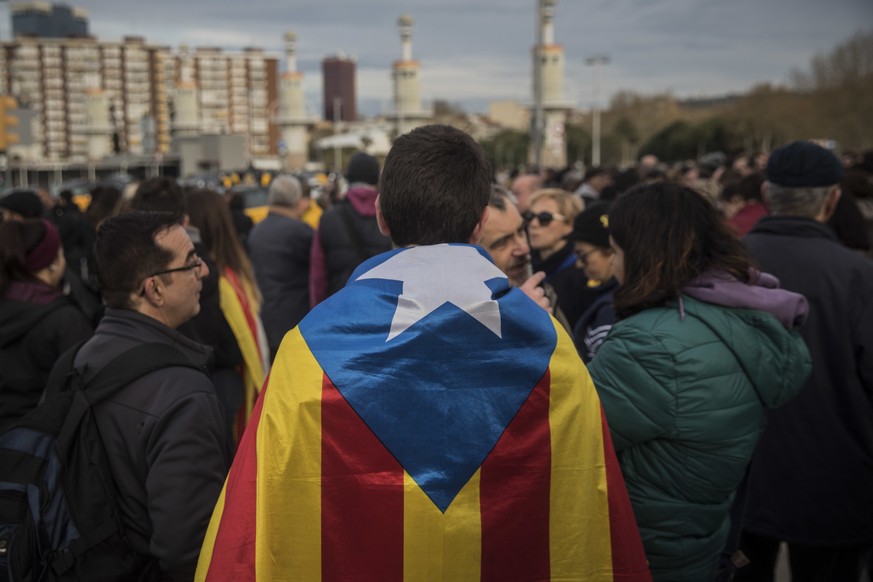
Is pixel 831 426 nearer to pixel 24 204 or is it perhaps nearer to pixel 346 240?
pixel 346 240

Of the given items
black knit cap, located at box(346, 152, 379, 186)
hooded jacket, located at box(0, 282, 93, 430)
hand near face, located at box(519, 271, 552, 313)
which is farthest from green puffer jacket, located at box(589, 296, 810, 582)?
black knit cap, located at box(346, 152, 379, 186)

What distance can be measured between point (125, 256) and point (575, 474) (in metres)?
1.75

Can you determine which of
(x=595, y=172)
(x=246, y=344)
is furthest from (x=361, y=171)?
(x=595, y=172)

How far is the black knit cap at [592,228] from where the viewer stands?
4.32 metres

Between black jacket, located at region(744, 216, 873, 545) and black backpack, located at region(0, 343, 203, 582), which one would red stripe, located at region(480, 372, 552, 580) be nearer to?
black backpack, located at region(0, 343, 203, 582)

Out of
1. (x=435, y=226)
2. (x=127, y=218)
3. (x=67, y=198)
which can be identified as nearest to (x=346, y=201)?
(x=127, y=218)

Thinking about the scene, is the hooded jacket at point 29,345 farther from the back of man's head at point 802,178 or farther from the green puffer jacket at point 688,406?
the back of man's head at point 802,178

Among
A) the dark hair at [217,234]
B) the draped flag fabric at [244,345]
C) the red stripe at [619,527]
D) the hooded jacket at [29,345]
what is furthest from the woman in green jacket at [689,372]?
the dark hair at [217,234]

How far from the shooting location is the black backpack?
2.39 meters

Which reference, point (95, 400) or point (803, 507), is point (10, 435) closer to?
point (95, 400)

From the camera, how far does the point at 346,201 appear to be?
6547 millimetres

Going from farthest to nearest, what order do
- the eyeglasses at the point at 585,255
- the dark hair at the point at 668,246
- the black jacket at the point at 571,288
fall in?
the black jacket at the point at 571,288, the eyeglasses at the point at 585,255, the dark hair at the point at 668,246

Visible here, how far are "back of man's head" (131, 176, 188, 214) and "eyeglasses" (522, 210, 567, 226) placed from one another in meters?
2.01

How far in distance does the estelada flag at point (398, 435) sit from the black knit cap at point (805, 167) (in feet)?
7.57
